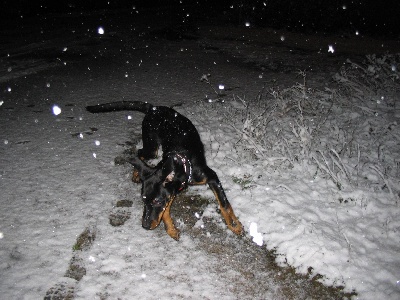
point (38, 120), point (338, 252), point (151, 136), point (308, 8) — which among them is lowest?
point (38, 120)

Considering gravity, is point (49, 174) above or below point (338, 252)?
below

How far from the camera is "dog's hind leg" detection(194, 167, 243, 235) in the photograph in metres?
3.12

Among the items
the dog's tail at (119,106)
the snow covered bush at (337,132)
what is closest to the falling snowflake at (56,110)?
the dog's tail at (119,106)

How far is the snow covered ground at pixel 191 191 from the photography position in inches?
104

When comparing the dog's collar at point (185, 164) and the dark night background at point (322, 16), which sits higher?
the dark night background at point (322, 16)

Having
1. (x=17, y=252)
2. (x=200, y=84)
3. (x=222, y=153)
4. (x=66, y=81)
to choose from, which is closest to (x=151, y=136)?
(x=222, y=153)

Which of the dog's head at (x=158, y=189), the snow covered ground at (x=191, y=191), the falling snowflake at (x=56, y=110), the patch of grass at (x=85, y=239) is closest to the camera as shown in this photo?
the snow covered ground at (x=191, y=191)

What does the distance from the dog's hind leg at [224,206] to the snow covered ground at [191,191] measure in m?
0.13

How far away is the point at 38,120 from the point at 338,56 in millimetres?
9419

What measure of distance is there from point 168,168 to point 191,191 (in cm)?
109

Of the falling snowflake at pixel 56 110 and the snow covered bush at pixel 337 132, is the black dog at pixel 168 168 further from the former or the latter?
the falling snowflake at pixel 56 110

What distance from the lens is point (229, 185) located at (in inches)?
155

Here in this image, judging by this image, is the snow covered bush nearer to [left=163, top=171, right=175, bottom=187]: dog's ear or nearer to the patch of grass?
[left=163, top=171, right=175, bottom=187]: dog's ear

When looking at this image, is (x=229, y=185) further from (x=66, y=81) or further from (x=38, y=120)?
(x=66, y=81)
